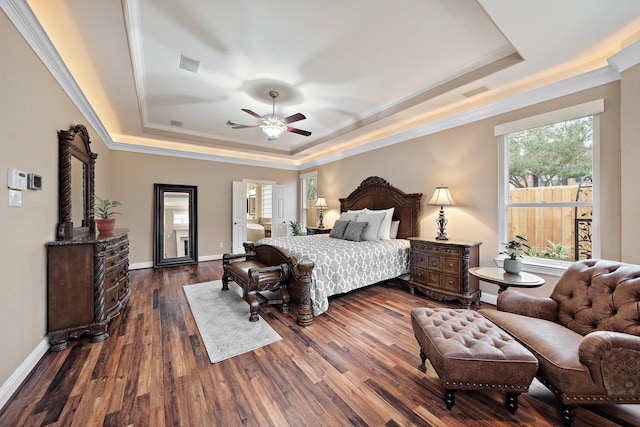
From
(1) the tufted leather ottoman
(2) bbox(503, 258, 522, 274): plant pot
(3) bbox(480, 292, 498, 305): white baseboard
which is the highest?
(2) bbox(503, 258, 522, 274): plant pot

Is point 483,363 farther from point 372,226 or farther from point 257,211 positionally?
point 257,211

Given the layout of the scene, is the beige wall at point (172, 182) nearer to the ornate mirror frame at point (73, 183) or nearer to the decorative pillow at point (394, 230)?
the ornate mirror frame at point (73, 183)

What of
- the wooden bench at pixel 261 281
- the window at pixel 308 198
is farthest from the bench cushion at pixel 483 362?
the window at pixel 308 198

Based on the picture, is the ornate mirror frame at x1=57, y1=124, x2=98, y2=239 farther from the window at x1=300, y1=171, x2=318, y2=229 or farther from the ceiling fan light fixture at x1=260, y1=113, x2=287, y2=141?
the window at x1=300, y1=171, x2=318, y2=229

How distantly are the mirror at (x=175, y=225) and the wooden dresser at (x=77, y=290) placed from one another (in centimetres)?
324

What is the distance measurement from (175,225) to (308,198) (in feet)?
11.9

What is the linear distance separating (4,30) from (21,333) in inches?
83.8

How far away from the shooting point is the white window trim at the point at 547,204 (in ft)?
8.50

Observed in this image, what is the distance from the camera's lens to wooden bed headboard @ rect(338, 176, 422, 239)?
431 centimetres

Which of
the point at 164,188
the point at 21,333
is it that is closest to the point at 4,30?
the point at 21,333

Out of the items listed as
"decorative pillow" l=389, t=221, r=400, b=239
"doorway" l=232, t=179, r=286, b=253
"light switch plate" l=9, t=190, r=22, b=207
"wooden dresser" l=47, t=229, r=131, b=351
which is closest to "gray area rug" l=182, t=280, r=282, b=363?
"wooden dresser" l=47, t=229, r=131, b=351

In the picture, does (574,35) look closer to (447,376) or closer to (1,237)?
(447,376)

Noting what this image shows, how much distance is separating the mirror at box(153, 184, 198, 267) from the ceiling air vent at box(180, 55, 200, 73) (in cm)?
350

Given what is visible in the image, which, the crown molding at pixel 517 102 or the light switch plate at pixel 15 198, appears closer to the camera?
the light switch plate at pixel 15 198
